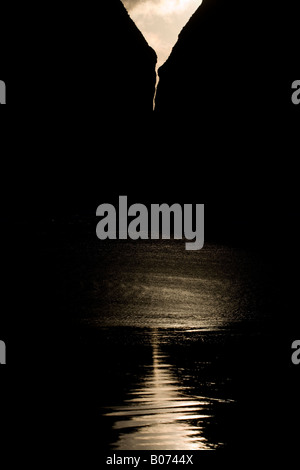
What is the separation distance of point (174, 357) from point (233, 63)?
99.7 m

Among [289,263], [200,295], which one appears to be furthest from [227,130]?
[200,295]

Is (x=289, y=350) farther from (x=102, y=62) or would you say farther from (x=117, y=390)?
(x=102, y=62)

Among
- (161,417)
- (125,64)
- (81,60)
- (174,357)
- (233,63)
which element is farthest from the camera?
(81,60)

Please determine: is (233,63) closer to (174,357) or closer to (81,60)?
(81,60)

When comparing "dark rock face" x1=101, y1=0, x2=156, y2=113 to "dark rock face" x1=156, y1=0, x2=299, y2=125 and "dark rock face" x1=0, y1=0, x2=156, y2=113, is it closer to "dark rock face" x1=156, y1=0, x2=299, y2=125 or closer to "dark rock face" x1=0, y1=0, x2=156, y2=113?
"dark rock face" x1=0, y1=0, x2=156, y2=113

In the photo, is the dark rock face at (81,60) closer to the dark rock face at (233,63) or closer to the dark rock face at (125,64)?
the dark rock face at (125,64)

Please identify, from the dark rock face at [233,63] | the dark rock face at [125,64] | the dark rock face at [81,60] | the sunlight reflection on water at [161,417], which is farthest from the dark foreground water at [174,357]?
the dark rock face at [125,64]

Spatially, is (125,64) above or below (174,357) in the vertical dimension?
above

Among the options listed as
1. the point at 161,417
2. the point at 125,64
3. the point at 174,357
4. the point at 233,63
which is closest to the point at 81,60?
the point at 125,64

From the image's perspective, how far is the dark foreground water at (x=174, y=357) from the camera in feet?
15.3

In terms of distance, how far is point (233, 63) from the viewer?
10294 centimetres

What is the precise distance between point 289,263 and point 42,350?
527 inches

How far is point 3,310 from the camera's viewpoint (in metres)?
9.75

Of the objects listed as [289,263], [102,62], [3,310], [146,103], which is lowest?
[3,310]
